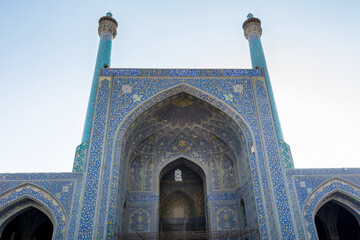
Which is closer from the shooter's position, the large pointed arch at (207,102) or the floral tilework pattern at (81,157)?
the large pointed arch at (207,102)

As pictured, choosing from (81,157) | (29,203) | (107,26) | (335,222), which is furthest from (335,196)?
(107,26)

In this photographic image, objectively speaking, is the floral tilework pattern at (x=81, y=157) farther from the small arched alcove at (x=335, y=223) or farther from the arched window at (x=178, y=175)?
the small arched alcove at (x=335, y=223)

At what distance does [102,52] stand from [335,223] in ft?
32.0

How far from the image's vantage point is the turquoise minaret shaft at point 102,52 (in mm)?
8413

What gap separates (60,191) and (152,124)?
3715mm

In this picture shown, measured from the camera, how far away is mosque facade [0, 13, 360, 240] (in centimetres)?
711

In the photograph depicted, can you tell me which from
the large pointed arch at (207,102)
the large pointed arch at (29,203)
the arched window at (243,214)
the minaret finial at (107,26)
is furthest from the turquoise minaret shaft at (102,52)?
the arched window at (243,214)

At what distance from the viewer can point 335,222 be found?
8.96 metres

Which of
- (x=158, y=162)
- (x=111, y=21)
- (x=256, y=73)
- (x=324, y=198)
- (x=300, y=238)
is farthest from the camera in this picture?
(x=111, y=21)

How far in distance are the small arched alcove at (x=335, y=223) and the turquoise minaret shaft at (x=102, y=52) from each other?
7.74 metres

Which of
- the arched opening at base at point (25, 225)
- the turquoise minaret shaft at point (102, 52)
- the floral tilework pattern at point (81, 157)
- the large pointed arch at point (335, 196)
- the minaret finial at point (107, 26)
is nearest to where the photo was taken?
the large pointed arch at point (335, 196)

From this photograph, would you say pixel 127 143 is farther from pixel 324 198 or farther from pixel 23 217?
pixel 324 198

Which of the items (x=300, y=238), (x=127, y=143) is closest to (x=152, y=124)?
(x=127, y=143)

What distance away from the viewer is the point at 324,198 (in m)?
7.44
